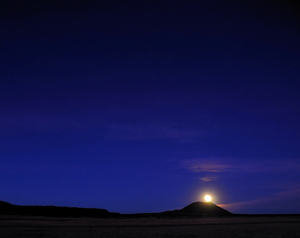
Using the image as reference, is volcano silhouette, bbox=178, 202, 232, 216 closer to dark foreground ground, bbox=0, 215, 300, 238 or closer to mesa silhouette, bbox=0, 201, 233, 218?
mesa silhouette, bbox=0, 201, 233, 218

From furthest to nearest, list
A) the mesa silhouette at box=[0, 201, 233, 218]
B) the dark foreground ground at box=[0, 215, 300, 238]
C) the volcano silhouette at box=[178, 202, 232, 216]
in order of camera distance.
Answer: the volcano silhouette at box=[178, 202, 232, 216]
the mesa silhouette at box=[0, 201, 233, 218]
the dark foreground ground at box=[0, 215, 300, 238]

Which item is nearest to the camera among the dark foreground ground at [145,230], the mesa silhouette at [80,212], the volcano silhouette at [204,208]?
the dark foreground ground at [145,230]

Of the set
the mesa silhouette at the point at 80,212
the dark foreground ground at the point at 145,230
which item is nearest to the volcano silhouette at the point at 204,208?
the mesa silhouette at the point at 80,212

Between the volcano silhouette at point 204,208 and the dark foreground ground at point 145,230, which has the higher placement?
the volcano silhouette at point 204,208

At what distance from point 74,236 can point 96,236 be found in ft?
4.82

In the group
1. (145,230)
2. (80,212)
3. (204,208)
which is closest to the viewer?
(145,230)

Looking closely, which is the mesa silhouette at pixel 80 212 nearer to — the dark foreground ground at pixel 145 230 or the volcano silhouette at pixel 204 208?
the volcano silhouette at pixel 204 208

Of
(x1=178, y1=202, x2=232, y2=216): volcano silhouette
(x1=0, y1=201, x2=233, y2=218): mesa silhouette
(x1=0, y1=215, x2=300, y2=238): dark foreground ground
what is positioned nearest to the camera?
(x1=0, y1=215, x2=300, y2=238): dark foreground ground

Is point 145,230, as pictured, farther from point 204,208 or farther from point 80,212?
point 204,208

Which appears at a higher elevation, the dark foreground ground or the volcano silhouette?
the volcano silhouette

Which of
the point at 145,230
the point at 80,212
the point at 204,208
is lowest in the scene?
the point at 145,230

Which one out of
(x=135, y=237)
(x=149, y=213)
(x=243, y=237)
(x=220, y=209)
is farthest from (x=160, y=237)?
(x=220, y=209)

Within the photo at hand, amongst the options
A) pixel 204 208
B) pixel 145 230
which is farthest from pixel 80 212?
pixel 145 230

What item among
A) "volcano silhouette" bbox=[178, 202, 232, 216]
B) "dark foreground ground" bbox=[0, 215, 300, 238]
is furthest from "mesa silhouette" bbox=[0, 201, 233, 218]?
"dark foreground ground" bbox=[0, 215, 300, 238]
